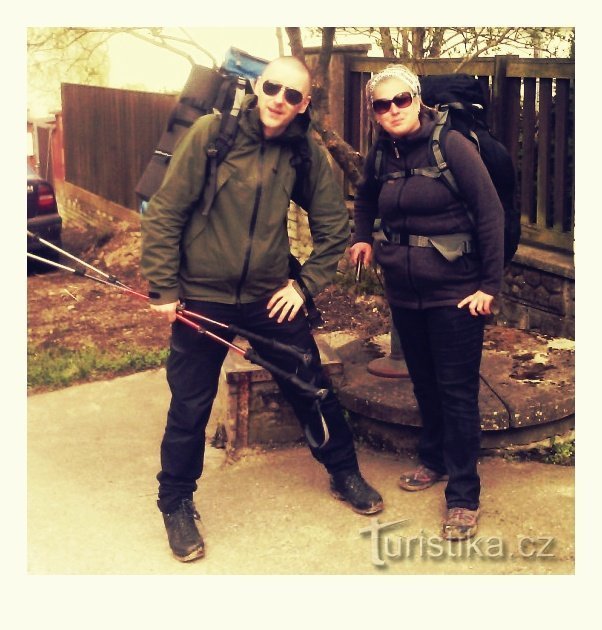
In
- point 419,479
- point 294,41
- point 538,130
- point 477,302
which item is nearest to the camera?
point 477,302

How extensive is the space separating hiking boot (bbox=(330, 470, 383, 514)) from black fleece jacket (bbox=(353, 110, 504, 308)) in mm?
829

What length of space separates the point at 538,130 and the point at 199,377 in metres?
3.41

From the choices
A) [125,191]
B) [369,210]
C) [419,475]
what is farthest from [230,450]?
[125,191]

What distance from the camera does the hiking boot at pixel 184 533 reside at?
153 inches

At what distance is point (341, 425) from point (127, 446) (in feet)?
4.79

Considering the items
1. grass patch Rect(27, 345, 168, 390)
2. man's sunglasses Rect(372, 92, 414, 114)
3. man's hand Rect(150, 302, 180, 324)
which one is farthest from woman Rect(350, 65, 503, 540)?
grass patch Rect(27, 345, 168, 390)

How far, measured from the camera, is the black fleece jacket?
3676 millimetres

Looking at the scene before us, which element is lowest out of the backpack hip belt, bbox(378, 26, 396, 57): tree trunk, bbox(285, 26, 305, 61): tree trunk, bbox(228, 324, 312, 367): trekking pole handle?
bbox(228, 324, 312, 367): trekking pole handle

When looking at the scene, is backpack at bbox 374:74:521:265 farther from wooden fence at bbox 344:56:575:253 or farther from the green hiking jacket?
wooden fence at bbox 344:56:575:253

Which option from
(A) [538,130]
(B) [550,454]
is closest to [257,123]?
(B) [550,454]

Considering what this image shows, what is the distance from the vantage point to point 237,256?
3.69 m

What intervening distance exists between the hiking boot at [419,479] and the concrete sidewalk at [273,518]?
40 mm

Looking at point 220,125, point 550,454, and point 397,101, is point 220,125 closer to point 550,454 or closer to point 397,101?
point 397,101

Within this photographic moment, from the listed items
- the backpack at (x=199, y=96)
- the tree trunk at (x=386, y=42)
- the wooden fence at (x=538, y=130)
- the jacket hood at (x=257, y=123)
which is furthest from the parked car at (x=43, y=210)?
the jacket hood at (x=257, y=123)
